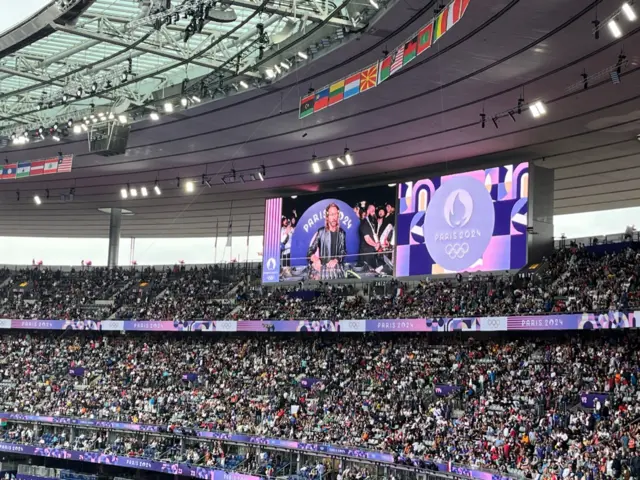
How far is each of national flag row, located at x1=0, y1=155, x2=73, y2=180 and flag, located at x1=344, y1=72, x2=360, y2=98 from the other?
1555 centimetres

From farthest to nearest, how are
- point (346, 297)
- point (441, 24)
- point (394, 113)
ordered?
point (346, 297), point (394, 113), point (441, 24)

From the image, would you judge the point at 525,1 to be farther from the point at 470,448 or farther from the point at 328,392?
the point at 328,392

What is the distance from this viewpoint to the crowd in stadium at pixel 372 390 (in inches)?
972

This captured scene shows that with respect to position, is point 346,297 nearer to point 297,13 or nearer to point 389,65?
point 297,13

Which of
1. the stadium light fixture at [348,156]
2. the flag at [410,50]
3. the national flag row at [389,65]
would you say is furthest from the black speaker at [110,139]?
the flag at [410,50]

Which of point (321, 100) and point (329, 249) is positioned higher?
point (321, 100)

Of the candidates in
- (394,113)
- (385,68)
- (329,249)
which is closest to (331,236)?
(329,249)

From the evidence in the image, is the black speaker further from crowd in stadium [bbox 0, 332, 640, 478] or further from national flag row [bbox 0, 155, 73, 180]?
crowd in stadium [bbox 0, 332, 640, 478]

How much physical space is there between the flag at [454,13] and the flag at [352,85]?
5743 millimetres

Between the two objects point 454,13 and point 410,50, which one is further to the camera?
point 410,50

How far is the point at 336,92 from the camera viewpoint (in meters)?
23.7

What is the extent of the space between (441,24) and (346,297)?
21613mm

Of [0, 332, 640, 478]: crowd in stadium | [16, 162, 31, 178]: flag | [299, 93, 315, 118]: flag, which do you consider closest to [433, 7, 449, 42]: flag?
[299, 93, 315, 118]: flag

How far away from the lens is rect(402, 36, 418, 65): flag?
757 inches
